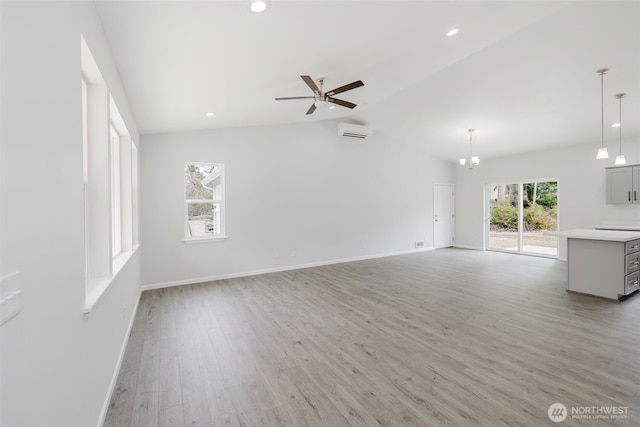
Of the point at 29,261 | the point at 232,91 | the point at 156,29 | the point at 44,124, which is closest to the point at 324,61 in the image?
the point at 232,91

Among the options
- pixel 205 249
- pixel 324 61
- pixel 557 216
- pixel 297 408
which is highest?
pixel 324 61

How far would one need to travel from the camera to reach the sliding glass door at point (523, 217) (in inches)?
294

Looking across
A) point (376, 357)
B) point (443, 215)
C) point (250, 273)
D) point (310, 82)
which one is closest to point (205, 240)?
point (250, 273)

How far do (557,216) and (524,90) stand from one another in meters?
4.08

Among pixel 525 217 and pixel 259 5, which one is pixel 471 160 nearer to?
pixel 525 217

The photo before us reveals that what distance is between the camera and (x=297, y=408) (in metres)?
2.05

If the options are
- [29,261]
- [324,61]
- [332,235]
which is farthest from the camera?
[332,235]

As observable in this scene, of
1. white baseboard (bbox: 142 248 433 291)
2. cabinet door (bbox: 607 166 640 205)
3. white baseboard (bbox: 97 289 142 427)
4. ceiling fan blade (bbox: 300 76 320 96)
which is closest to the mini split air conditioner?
white baseboard (bbox: 142 248 433 291)

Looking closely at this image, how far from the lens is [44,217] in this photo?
1.14 meters

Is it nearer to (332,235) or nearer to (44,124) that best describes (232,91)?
(44,124)

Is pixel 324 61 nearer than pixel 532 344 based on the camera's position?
No

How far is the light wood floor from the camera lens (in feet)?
6.61

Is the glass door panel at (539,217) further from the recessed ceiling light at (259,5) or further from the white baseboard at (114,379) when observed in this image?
the white baseboard at (114,379)

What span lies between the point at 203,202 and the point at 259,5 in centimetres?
405
